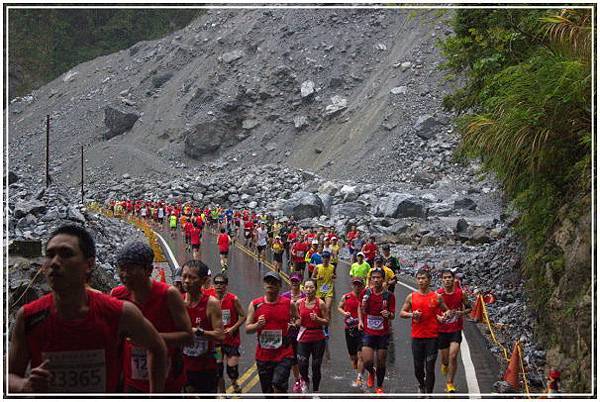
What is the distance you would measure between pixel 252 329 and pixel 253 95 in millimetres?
67366

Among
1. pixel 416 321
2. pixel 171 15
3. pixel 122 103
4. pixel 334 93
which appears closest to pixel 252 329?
pixel 416 321

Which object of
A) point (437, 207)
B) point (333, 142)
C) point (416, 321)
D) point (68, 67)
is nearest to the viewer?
point (416, 321)

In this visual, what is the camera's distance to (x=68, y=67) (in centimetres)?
11662

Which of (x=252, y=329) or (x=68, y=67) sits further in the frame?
(x=68, y=67)

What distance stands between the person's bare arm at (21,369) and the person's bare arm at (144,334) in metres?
0.47

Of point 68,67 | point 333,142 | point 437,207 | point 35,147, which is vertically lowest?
point 437,207

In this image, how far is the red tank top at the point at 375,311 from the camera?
30.7ft

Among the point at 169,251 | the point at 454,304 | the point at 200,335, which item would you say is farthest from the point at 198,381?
the point at 169,251

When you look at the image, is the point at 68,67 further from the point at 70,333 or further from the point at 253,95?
the point at 70,333

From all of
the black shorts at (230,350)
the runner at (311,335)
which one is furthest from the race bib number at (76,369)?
the runner at (311,335)

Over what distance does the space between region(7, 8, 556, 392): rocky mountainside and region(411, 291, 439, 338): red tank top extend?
21.7m

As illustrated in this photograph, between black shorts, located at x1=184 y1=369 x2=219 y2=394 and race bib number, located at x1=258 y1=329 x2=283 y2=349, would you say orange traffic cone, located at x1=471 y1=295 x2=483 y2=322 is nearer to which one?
race bib number, located at x1=258 y1=329 x2=283 y2=349

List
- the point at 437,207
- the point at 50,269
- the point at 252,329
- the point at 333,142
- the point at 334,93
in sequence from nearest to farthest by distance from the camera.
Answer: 1. the point at 50,269
2. the point at 252,329
3. the point at 437,207
4. the point at 333,142
5. the point at 334,93

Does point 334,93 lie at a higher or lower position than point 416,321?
higher
